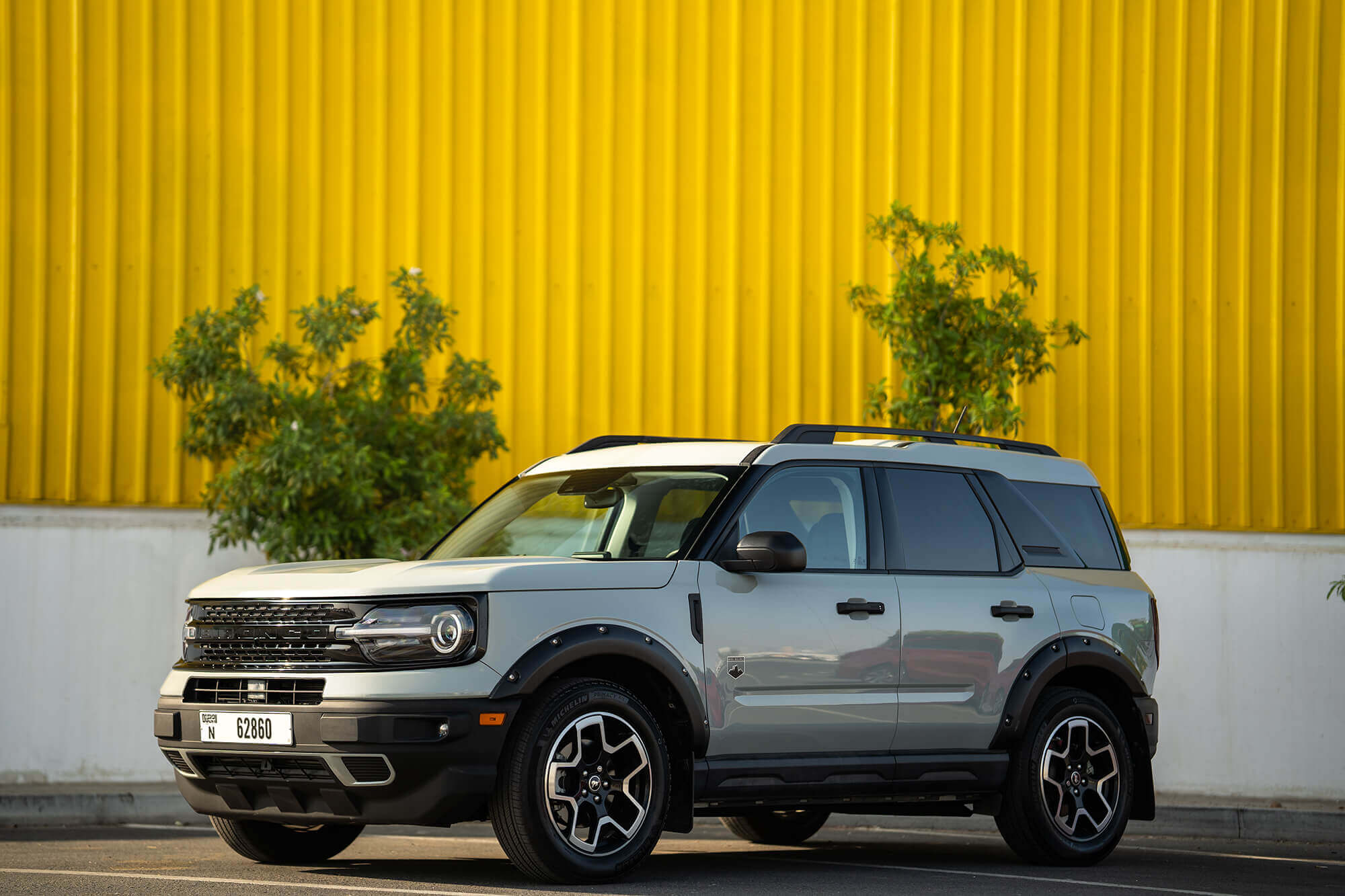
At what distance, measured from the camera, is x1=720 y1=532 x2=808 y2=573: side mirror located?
22.5 ft

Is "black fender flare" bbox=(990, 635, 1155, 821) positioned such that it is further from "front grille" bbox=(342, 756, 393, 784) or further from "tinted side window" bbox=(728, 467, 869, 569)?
"front grille" bbox=(342, 756, 393, 784)


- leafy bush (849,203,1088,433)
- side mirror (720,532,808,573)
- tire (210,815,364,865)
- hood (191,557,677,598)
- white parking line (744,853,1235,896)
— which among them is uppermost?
leafy bush (849,203,1088,433)

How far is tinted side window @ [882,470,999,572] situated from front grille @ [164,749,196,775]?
316 centimetres

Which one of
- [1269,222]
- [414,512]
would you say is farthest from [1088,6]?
[414,512]

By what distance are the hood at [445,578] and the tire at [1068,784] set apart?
2.31 m

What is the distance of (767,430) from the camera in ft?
49.0

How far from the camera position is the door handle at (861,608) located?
732cm

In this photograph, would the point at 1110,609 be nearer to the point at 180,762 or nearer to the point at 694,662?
the point at 694,662

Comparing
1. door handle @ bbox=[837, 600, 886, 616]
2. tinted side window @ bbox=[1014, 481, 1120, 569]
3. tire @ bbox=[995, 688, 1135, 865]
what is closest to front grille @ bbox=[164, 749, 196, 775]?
door handle @ bbox=[837, 600, 886, 616]

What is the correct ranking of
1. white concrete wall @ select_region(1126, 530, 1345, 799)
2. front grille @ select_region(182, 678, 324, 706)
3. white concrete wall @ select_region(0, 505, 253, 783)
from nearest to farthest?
front grille @ select_region(182, 678, 324, 706), white concrete wall @ select_region(0, 505, 253, 783), white concrete wall @ select_region(1126, 530, 1345, 799)

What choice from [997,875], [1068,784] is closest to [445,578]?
[997,875]

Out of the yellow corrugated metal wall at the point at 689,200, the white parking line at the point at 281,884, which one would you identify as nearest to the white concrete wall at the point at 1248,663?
→ the yellow corrugated metal wall at the point at 689,200

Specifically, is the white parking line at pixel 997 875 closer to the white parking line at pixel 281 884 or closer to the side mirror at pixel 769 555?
the side mirror at pixel 769 555

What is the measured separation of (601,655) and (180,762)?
176cm
